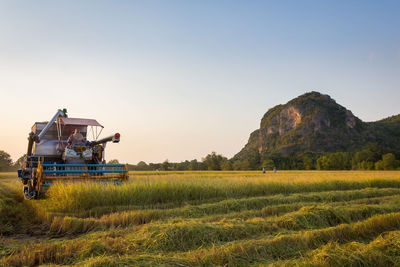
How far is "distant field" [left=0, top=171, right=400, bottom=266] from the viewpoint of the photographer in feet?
11.4

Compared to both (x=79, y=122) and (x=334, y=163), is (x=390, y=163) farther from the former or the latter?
(x=79, y=122)

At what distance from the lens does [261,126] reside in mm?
179250

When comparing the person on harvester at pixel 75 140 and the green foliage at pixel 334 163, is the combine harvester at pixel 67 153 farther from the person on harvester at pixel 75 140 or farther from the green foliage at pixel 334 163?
the green foliage at pixel 334 163

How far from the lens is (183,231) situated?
446 cm

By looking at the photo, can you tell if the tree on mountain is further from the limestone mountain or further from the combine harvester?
the combine harvester

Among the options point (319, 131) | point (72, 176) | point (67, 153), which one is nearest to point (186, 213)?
point (72, 176)

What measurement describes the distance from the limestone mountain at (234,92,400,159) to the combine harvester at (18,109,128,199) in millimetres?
93102

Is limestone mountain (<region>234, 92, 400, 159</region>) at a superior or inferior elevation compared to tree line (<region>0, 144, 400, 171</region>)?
superior

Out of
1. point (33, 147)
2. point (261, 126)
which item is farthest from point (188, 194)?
point (261, 126)

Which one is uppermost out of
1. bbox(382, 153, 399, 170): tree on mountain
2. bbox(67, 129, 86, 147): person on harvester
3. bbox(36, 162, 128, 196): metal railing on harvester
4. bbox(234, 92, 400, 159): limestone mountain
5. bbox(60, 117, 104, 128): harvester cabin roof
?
bbox(234, 92, 400, 159): limestone mountain

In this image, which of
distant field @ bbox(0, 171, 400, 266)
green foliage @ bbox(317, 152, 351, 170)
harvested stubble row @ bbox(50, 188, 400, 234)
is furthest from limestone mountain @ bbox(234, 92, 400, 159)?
distant field @ bbox(0, 171, 400, 266)

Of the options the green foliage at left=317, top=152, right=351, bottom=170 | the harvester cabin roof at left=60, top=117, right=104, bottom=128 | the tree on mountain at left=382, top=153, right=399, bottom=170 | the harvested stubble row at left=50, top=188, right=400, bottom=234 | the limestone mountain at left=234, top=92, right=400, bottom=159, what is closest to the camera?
the harvested stubble row at left=50, top=188, right=400, bottom=234

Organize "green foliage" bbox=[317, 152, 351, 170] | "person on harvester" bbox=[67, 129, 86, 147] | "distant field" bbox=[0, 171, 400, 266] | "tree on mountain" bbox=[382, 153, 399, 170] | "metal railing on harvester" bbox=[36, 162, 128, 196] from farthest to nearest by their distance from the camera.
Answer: "green foliage" bbox=[317, 152, 351, 170], "tree on mountain" bbox=[382, 153, 399, 170], "person on harvester" bbox=[67, 129, 86, 147], "metal railing on harvester" bbox=[36, 162, 128, 196], "distant field" bbox=[0, 171, 400, 266]

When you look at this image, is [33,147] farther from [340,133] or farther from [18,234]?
[340,133]
